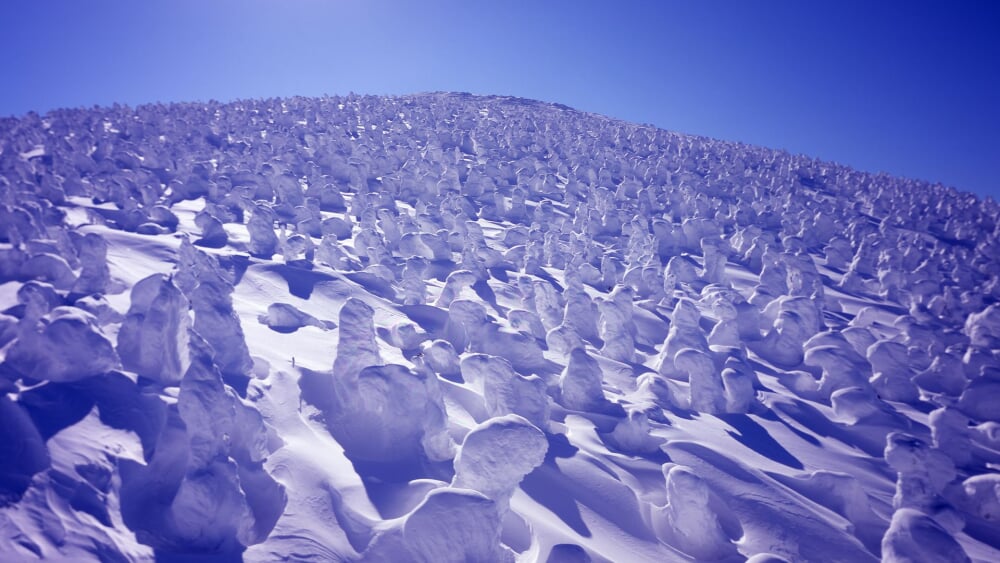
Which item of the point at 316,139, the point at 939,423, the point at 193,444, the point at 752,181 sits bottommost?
the point at 193,444

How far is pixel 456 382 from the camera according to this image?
414 centimetres

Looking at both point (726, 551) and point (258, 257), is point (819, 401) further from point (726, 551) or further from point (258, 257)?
point (258, 257)

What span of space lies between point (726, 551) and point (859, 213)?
12997 mm

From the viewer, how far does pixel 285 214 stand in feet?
26.9

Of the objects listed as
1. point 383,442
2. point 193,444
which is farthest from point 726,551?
point 193,444

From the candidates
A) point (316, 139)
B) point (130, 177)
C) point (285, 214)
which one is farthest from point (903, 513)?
point (316, 139)

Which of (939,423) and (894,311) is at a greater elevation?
(894,311)

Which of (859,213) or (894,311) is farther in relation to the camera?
(859,213)

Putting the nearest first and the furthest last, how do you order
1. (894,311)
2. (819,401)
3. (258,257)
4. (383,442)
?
(383,442)
(819,401)
(258,257)
(894,311)

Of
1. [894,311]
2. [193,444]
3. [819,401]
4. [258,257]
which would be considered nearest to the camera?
[193,444]

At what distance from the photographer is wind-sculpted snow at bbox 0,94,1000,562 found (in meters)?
2.46

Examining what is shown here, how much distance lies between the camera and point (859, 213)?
513 inches

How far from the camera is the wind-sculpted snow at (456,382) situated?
2.46 m

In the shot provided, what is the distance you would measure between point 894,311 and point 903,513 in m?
5.65
